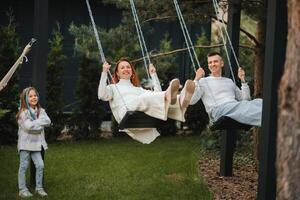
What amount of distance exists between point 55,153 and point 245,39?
6625 mm

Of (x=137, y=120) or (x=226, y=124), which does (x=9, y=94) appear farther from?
(x=226, y=124)

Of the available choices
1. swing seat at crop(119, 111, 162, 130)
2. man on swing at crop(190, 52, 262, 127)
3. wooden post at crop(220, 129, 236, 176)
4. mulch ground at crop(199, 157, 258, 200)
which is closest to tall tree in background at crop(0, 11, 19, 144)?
mulch ground at crop(199, 157, 258, 200)

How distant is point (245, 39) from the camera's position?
15.5 m

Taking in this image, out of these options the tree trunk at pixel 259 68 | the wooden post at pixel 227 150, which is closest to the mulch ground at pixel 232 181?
the wooden post at pixel 227 150

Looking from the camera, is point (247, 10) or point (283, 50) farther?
point (247, 10)

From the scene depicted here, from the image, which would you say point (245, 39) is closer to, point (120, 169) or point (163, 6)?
point (163, 6)

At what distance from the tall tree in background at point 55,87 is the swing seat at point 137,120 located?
5235mm

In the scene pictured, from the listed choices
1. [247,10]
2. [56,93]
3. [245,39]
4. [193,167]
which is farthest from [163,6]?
[245,39]

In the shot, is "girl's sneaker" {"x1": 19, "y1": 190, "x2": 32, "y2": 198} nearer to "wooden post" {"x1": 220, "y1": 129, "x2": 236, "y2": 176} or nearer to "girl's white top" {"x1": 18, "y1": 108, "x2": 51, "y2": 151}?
"girl's white top" {"x1": 18, "y1": 108, "x2": 51, "y2": 151}

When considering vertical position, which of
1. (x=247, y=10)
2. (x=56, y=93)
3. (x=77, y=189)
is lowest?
(x=77, y=189)

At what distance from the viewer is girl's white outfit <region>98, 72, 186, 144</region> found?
648cm

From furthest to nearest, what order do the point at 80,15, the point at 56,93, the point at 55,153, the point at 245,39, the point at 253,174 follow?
the point at 245,39
the point at 80,15
the point at 56,93
the point at 55,153
the point at 253,174

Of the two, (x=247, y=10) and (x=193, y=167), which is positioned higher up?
(x=247, y=10)


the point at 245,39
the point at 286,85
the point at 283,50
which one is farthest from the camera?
the point at 245,39
